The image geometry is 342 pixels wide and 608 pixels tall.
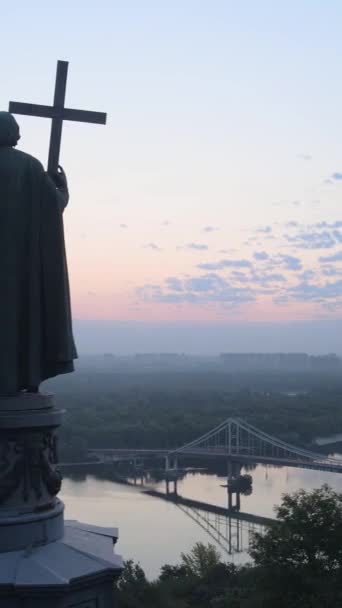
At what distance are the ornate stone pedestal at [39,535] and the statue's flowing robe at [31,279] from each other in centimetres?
23

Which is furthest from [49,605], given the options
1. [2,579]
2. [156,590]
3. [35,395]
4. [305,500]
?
[156,590]

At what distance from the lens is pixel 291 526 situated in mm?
10484

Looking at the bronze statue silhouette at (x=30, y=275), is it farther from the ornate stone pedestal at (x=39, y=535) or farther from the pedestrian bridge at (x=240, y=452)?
the pedestrian bridge at (x=240, y=452)

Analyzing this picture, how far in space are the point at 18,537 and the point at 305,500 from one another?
854cm

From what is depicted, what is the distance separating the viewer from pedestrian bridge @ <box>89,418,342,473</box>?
36.7m

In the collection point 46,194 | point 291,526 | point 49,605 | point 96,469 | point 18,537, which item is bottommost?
point 96,469

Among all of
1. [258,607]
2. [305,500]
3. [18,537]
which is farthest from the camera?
[305,500]

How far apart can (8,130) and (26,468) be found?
5.24 feet

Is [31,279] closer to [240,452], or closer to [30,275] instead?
[30,275]

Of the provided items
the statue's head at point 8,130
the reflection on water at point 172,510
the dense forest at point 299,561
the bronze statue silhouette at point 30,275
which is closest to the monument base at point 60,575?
the bronze statue silhouette at point 30,275

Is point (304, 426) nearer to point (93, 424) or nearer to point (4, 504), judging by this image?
point (93, 424)

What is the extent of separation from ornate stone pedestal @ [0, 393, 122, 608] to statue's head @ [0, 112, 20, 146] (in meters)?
1.23

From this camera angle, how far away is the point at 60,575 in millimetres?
3035

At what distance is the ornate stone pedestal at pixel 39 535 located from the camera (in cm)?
301
